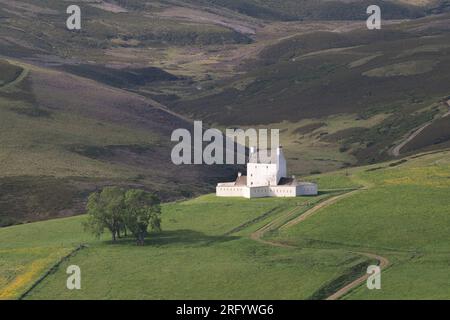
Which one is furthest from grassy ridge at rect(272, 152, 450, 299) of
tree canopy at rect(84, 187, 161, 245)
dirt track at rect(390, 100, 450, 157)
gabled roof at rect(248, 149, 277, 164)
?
dirt track at rect(390, 100, 450, 157)

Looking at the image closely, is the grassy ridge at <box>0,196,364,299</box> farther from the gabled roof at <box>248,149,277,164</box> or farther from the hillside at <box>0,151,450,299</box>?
the gabled roof at <box>248,149,277,164</box>

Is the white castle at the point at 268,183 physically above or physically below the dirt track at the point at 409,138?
below

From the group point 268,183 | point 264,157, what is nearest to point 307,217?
point 268,183

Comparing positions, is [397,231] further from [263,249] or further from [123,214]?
[123,214]

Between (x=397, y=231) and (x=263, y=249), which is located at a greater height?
(x=397, y=231)

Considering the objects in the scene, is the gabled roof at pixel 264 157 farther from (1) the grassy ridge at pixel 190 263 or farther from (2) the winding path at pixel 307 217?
(1) the grassy ridge at pixel 190 263

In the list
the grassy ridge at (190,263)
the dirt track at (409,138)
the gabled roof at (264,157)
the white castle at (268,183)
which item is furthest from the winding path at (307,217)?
the dirt track at (409,138)
